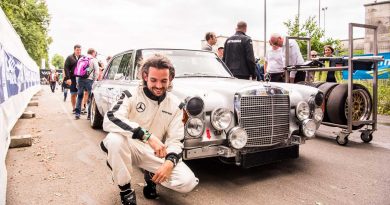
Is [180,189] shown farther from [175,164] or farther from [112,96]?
[112,96]

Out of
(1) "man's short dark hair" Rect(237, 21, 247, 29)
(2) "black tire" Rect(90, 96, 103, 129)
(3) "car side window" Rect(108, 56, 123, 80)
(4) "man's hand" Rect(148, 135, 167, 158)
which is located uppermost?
(1) "man's short dark hair" Rect(237, 21, 247, 29)

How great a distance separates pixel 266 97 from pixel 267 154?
0.64m

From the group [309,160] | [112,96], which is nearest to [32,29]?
[112,96]

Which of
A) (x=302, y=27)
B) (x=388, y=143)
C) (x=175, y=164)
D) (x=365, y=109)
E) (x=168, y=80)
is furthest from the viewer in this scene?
(x=302, y=27)

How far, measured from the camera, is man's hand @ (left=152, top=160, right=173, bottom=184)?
2324 mm

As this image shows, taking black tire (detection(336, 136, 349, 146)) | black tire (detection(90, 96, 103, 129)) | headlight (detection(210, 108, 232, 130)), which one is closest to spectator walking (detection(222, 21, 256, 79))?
black tire (detection(336, 136, 349, 146))

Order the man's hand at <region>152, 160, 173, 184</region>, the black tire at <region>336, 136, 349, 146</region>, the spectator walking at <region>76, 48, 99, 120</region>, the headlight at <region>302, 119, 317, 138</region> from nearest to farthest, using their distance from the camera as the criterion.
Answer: the man's hand at <region>152, 160, 173, 184</region>
the headlight at <region>302, 119, 317, 138</region>
the black tire at <region>336, 136, 349, 146</region>
the spectator walking at <region>76, 48, 99, 120</region>

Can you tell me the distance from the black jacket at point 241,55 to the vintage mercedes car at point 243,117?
2.01 meters

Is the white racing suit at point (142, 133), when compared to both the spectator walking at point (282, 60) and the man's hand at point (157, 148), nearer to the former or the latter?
the man's hand at point (157, 148)

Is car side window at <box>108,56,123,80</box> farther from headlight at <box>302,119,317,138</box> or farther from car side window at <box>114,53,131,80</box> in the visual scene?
headlight at <box>302,119,317,138</box>

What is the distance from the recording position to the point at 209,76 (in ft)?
14.3

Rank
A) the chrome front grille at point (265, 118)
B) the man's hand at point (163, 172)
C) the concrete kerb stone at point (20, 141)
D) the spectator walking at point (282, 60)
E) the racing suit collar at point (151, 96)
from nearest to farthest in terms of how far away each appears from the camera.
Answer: the man's hand at point (163, 172)
the racing suit collar at point (151, 96)
the chrome front grille at point (265, 118)
the concrete kerb stone at point (20, 141)
the spectator walking at point (282, 60)

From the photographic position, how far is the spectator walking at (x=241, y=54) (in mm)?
6129

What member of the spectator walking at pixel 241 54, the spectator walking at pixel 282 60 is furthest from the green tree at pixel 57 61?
the spectator walking at pixel 241 54
